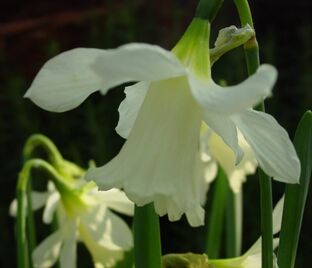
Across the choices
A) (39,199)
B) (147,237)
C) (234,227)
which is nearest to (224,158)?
(234,227)

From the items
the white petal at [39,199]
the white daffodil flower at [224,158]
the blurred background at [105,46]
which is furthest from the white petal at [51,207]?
the blurred background at [105,46]

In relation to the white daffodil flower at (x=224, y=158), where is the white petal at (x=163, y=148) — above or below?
above

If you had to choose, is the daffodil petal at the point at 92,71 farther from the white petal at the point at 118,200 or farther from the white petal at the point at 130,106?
the white petal at the point at 118,200

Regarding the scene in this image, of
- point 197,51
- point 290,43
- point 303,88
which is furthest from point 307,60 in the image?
point 197,51

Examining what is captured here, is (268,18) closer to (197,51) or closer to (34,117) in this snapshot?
(34,117)

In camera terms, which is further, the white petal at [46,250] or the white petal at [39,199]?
the white petal at [39,199]

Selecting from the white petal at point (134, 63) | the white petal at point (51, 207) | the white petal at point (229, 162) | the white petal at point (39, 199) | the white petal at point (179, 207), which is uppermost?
the white petal at point (134, 63)

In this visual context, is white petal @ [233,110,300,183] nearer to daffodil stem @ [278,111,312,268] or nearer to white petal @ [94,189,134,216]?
daffodil stem @ [278,111,312,268]

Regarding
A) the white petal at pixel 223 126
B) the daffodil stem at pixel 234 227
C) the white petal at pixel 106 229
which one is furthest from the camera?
the daffodil stem at pixel 234 227
